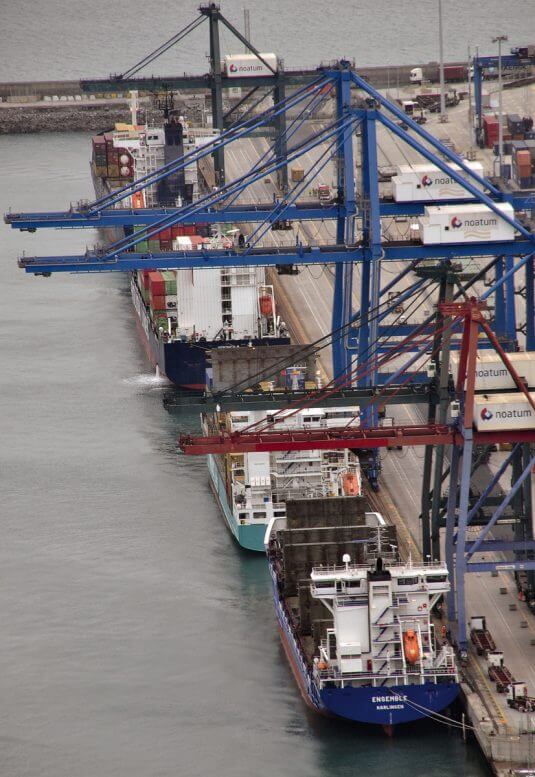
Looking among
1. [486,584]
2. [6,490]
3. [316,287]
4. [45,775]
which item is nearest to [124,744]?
[45,775]

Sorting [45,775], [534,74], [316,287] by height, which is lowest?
[45,775]

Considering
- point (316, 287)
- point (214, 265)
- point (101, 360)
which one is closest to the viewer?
point (214, 265)

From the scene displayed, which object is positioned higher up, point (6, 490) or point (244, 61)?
point (244, 61)

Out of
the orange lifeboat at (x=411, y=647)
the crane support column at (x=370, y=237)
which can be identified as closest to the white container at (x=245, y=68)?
the crane support column at (x=370, y=237)

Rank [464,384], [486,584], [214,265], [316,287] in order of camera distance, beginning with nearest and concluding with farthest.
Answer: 1. [464,384]
2. [486,584]
3. [214,265]
4. [316,287]

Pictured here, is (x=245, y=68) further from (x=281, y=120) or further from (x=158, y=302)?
(x=158, y=302)

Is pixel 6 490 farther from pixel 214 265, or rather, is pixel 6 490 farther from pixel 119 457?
pixel 214 265
